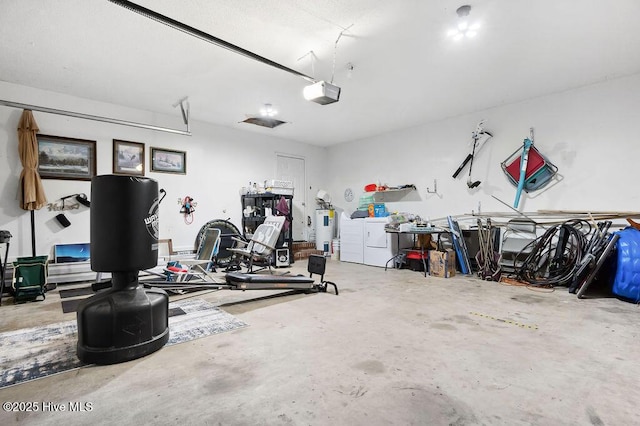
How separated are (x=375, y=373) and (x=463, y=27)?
3.52 m

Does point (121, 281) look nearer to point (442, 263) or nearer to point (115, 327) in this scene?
point (115, 327)

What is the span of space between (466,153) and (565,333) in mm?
4271

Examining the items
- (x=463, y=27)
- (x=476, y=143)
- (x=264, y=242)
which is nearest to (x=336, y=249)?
(x=264, y=242)

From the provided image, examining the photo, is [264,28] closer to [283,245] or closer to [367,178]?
[283,245]

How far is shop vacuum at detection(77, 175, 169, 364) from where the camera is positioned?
219cm

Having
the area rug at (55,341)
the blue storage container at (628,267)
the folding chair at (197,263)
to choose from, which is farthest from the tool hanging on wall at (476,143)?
the area rug at (55,341)

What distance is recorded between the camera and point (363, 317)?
3244 mm

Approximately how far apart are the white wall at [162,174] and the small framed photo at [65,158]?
96 millimetres

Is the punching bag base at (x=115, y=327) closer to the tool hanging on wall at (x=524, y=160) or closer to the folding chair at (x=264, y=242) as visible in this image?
the folding chair at (x=264, y=242)

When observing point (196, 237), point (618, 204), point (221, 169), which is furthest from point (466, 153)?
point (196, 237)

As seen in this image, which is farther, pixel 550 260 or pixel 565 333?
pixel 550 260

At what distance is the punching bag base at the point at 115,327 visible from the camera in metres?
2.18

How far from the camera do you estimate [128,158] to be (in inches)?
230

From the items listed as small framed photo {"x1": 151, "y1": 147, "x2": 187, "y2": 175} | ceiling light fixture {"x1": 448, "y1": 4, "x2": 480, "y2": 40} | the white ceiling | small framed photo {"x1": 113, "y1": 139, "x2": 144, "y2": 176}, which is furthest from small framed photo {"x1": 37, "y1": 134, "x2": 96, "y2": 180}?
ceiling light fixture {"x1": 448, "y1": 4, "x2": 480, "y2": 40}
